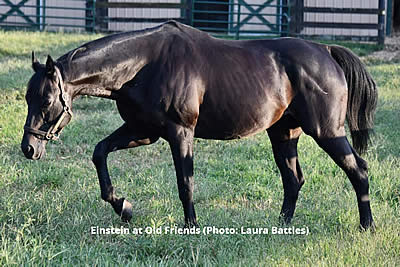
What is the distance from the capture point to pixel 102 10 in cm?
1844

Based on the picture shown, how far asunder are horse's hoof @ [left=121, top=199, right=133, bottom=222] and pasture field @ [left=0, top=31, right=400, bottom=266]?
53 millimetres

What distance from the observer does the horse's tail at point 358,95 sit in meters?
5.40

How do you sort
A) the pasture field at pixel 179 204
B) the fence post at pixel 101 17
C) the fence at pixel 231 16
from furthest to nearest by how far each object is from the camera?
the fence post at pixel 101 17 → the fence at pixel 231 16 → the pasture field at pixel 179 204

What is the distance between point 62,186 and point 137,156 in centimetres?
165

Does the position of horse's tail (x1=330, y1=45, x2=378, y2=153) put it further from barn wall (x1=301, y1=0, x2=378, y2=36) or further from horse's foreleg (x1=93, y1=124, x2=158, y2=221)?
barn wall (x1=301, y1=0, x2=378, y2=36)

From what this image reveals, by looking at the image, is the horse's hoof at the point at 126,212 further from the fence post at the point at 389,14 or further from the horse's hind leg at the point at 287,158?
the fence post at the point at 389,14

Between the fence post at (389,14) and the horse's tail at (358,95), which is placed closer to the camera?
the horse's tail at (358,95)

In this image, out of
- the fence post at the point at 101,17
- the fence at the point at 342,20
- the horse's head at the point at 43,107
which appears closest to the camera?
the horse's head at the point at 43,107

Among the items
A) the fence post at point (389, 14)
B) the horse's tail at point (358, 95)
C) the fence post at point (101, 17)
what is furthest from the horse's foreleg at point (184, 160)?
the fence post at point (389, 14)

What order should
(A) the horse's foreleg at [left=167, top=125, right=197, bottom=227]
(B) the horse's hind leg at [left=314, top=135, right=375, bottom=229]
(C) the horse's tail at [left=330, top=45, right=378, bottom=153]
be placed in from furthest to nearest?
(C) the horse's tail at [left=330, top=45, right=378, bottom=153]
(B) the horse's hind leg at [left=314, top=135, right=375, bottom=229]
(A) the horse's foreleg at [left=167, top=125, right=197, bottom=227]

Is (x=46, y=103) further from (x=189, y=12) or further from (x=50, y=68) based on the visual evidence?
(x=189, y=12)

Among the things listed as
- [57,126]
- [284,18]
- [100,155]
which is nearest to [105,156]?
[100,155]

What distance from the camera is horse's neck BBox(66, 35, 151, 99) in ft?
15.3

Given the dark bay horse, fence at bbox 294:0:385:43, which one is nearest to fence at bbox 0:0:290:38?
fence at bbox 294:0:385:43
